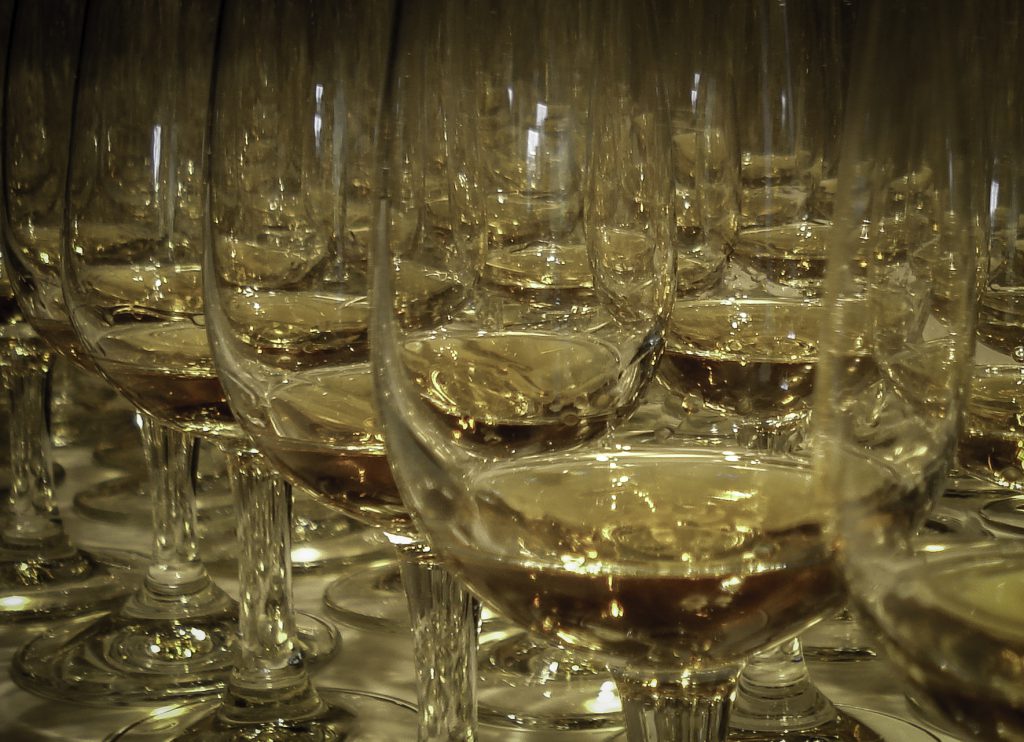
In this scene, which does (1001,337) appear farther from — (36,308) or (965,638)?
(36,308)

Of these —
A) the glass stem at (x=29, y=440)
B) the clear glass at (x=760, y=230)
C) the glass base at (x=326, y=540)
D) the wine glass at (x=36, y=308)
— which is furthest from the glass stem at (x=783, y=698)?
the glass stem at (x=29, y=440)

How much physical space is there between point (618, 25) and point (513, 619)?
0.24 metres

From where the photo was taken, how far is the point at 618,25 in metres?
0.61

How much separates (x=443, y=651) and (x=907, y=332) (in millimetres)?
360

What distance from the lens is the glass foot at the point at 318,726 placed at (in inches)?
35.0

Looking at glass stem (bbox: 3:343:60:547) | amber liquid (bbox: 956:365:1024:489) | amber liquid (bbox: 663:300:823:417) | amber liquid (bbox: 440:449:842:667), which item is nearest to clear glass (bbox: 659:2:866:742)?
amber liquid (bbox: 663:300:823:417)

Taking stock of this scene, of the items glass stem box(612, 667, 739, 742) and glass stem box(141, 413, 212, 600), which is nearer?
glass stem box(612, 667, 739, 742)

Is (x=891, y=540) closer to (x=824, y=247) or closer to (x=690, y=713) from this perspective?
(x=690, y=713)

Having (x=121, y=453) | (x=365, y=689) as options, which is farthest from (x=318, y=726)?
(x=121, y=453)

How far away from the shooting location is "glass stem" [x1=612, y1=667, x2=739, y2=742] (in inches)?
21.7

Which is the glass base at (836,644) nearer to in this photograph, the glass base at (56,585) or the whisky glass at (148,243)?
the whisky glass at (148,243)

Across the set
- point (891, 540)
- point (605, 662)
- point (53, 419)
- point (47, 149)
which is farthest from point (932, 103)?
point (53, 419)

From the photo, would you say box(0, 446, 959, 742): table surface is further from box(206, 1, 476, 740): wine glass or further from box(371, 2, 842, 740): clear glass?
box(371, 2, 842, 740): clear glass

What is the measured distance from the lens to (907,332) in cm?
46
